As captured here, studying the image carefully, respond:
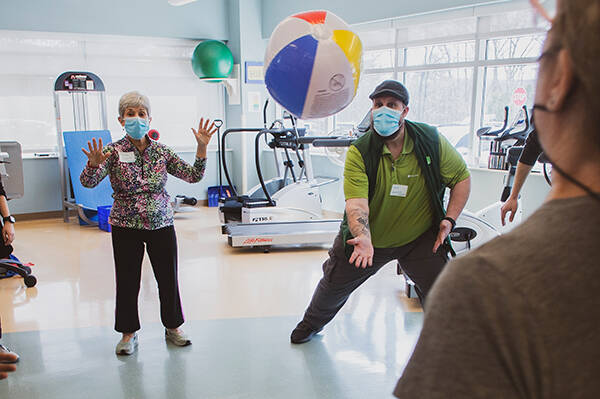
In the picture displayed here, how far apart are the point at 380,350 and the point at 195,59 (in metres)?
5.69

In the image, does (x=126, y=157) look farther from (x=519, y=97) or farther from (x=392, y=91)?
(x=519, y=97)

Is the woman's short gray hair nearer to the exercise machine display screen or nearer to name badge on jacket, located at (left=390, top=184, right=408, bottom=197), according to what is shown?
name badge on jacket, located at (left=390, top=184, right=408, bottom=197)

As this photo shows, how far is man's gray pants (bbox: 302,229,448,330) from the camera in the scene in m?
2.78

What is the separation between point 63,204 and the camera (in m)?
7.16

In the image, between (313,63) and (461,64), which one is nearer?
(313,63)

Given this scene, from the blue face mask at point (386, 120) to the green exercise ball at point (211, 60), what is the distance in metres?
5.34

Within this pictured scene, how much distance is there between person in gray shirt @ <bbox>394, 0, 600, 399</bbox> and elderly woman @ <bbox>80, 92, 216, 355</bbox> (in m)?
2.66

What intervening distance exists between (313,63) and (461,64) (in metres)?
4.11

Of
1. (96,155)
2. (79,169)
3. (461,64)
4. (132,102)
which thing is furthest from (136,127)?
(79,169)

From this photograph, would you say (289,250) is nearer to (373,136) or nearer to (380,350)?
(380,350)

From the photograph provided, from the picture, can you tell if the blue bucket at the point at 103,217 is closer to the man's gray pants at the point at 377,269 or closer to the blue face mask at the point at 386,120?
the man's gray pants at the point at 377,269

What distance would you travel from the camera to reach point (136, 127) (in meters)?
3.09

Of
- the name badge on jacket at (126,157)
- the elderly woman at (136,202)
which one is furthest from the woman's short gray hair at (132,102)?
the name badge on jacket at (126,157)

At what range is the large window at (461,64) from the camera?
5523 mm
